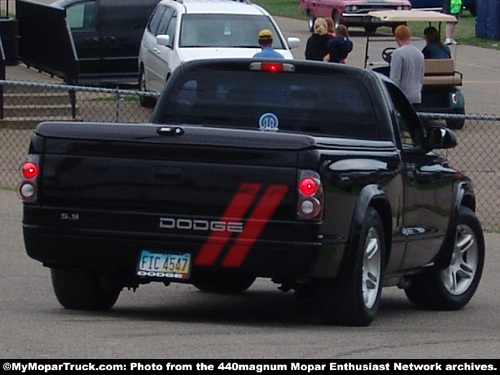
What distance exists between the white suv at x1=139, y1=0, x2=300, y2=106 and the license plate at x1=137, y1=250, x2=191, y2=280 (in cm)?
1260

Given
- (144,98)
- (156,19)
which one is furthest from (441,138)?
(156,19)

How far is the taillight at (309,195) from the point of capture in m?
8.36

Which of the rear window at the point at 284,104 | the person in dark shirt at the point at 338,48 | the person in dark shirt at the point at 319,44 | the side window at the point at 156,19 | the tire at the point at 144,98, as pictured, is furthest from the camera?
the side window at the point at 156,19

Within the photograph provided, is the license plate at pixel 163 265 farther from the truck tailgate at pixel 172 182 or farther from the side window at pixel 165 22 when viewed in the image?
the side window at pixel 165 22

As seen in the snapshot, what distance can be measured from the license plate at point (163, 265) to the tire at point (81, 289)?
2.35 ft

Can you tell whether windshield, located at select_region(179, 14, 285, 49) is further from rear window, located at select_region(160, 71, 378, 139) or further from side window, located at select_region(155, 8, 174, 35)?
rear window, located at select_region(160, 71, 378, 139)

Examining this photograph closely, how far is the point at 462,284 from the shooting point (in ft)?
35.3

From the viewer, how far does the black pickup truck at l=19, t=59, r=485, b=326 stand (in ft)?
27.7

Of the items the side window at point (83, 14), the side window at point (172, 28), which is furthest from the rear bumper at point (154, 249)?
the side window at point (83, 14)

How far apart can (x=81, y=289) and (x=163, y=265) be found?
96 centimetres

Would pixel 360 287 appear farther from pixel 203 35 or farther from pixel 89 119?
pixel 203 35

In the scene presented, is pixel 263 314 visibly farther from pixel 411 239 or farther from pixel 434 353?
pixel 434 353

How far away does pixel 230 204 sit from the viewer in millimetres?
8492

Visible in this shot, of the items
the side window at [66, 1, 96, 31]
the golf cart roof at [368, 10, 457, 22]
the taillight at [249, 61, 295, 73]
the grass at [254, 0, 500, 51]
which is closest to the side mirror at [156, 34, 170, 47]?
the side window at [66, 1, 96, 31]
